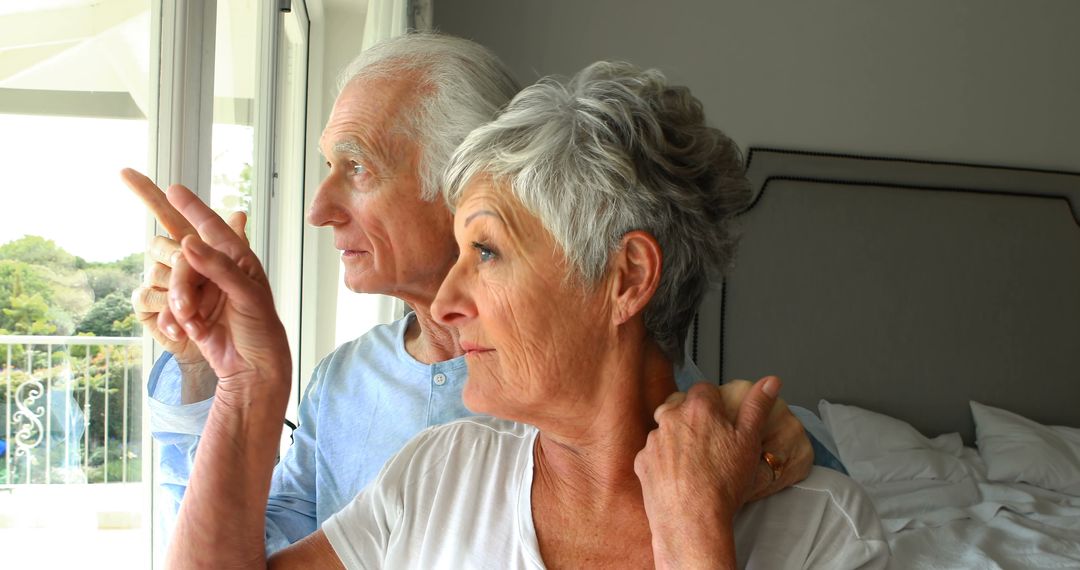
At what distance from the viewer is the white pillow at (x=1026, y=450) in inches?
136

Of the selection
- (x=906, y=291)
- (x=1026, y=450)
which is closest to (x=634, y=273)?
(x=1026, y=450)

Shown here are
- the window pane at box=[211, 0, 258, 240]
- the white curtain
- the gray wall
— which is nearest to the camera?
the window pane at box=[211, 0, 258, 240]

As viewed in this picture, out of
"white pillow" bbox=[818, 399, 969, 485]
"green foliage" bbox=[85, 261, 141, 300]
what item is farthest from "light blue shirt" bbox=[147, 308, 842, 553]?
"white pillow" bbox=[818, 399, 969, 485]

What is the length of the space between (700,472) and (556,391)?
0.18 metres

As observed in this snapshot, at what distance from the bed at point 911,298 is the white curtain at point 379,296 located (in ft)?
5.64

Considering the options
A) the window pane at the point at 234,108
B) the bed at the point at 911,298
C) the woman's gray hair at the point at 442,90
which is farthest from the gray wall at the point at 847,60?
the woman's gray hair at the point at 442,90

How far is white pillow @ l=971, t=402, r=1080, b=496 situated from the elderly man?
269 cm

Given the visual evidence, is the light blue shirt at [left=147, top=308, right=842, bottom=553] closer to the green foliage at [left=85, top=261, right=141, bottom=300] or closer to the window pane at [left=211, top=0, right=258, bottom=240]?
the green foliage at [left=85, top=261, right=141, bottom=300]

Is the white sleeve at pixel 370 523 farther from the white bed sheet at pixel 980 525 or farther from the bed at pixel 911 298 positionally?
the bed at pixel 911 298

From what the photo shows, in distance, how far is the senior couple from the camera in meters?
0.97

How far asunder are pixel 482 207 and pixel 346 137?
0.33 meters

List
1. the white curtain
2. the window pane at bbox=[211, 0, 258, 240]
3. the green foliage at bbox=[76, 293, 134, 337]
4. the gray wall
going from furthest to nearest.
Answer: the gray wall < the white curtain < the window pane at bbox=[211, 0, 258, 240] < the green foliage at bbox=[76, 293, 134, 337]

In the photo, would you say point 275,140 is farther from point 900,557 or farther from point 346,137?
point 900,557

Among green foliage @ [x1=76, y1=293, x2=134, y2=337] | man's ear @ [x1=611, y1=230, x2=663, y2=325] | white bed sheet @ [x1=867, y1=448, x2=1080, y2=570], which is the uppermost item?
man's ear @ [x1=611, y1=230, x2=663, y2=325]
